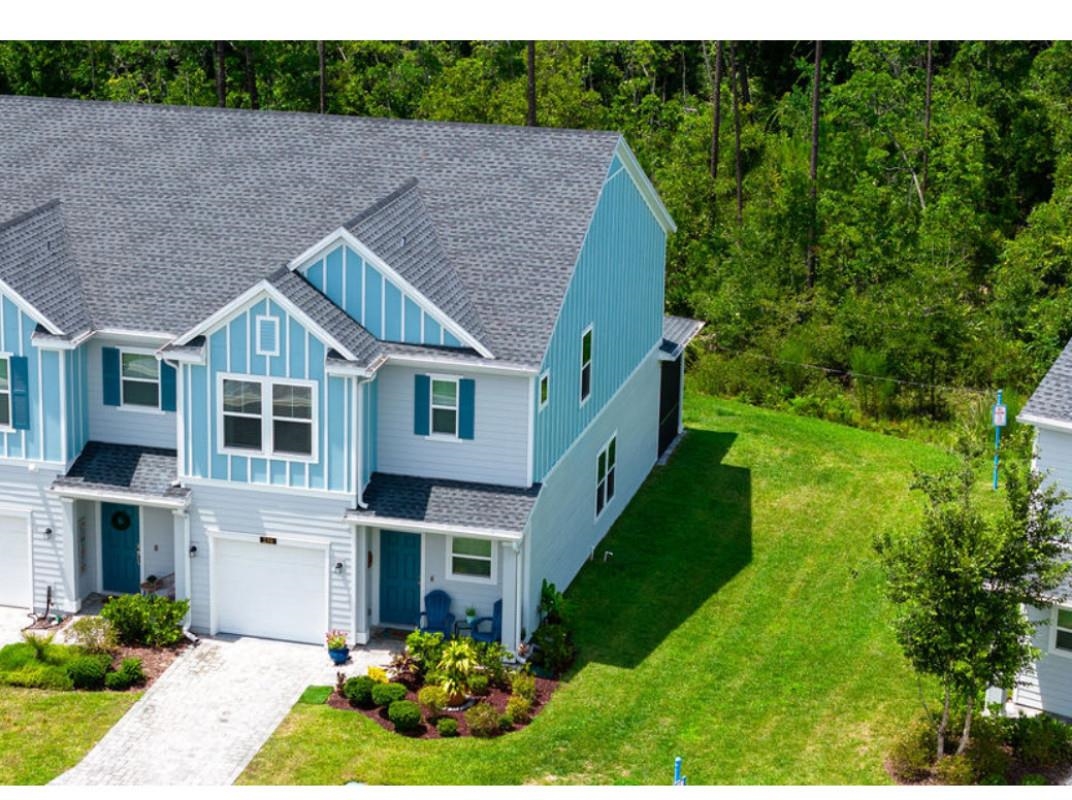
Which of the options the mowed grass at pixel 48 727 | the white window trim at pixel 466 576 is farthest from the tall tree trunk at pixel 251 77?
the mowed grass at pixel 48 727

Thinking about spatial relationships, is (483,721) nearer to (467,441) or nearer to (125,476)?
(467,441)

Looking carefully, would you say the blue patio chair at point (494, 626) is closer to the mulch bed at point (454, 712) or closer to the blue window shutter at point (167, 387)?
the mulch bed at point (454, 712)

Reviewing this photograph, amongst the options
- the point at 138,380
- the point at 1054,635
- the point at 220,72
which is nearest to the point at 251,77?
the point at 220,72

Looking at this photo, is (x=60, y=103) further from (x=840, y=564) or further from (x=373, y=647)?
(x=840, y=564)

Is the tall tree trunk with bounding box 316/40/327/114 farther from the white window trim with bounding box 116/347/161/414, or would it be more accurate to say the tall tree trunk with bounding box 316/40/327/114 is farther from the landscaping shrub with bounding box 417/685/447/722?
the landscaping shrub with bounding box 417/685/447/722

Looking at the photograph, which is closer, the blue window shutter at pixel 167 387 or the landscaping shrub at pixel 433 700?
the landscaping shrub at pixel 433 700

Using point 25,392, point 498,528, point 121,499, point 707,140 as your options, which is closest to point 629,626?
point 498,528

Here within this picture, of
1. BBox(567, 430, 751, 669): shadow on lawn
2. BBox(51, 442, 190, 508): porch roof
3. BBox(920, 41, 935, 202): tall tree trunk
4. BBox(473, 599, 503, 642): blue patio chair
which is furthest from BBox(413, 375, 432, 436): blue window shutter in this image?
BBox(920, 41, 935, 202): tall tree trunk
